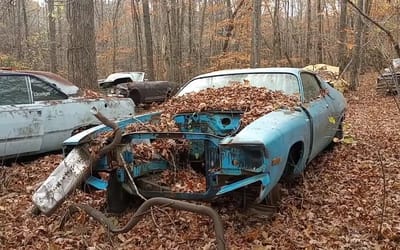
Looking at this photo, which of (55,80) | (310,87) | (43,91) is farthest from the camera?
(55,80)

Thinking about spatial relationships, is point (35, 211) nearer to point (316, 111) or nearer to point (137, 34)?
point (316, 111)

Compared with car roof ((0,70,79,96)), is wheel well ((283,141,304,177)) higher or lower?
lower

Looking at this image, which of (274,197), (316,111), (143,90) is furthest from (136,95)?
(274,197)

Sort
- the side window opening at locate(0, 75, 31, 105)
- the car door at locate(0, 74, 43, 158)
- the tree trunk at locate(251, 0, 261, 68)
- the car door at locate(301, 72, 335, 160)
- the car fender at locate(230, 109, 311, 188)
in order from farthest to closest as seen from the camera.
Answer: the tree trunk at locate(251, 0, 261, 68), the side window opening at locate(0, 75, 31, 105), the car door at locate(0, 74, 43, 158), the car door at locate(301, 72, 335, 160), the car fender at locate(230, 109, 311, 188)

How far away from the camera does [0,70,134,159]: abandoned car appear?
6.01 metres

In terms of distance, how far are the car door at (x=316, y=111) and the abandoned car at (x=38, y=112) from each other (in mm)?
2518

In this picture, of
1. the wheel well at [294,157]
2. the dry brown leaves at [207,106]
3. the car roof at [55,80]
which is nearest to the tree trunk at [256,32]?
the car roof at [55,80]

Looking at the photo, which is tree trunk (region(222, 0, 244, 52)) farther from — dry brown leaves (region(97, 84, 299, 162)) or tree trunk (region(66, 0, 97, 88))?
dry brown leaves (region(97, 84, 299, 162))

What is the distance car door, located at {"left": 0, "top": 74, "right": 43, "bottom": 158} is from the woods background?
2.40 meters

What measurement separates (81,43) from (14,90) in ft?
8.69

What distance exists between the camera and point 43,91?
6.65 meters

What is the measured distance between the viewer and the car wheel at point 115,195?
4340mm

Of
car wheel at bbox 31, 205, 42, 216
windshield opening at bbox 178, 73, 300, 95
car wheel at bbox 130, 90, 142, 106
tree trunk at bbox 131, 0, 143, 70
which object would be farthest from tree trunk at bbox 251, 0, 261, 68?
tree trunk at bbox 131, 0, 143, 70

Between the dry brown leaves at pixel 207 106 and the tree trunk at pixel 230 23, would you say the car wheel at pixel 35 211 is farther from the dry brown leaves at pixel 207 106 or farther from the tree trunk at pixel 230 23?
the tree trunk at pixel 230 23
